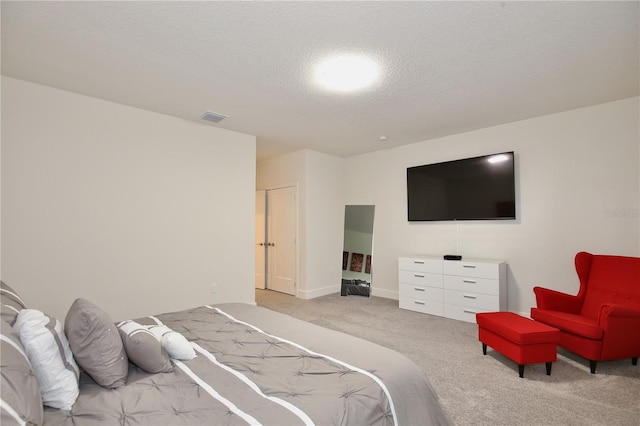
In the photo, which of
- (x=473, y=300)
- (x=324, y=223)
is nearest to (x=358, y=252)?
(x=324, y=223)

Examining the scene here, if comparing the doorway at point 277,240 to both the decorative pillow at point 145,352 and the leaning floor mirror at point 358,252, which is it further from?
the decorative pillow at point 145,352

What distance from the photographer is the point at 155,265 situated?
3816 millimetres

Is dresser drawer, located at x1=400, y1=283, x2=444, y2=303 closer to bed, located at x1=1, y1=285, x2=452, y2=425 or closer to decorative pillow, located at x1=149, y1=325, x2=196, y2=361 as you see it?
bed, located at x1=1, y1=285, x2=452, y2=425

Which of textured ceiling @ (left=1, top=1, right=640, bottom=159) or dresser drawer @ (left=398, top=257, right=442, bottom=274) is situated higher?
textured ceiling @ (left=1, top=1, right=640, bottom=159)

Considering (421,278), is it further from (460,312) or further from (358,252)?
(358,252)

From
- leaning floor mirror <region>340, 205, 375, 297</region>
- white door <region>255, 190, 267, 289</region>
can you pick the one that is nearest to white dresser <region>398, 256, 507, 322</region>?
leaning floor mirror <region>340, 205, 375, 297</region>

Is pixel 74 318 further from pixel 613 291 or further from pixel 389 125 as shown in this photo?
pixel 613 291

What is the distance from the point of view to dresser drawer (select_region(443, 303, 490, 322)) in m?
4.19

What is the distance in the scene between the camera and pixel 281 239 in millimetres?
6156

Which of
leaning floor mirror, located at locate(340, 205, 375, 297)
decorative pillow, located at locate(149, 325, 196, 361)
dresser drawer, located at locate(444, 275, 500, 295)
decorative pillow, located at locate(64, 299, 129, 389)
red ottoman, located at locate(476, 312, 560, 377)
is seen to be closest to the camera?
decorative pillow, located at locate(64, 299, 129, 389)

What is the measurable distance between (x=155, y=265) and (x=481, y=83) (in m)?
4.00

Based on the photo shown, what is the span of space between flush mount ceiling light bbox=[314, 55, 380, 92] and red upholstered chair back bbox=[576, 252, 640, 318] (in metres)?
2.89

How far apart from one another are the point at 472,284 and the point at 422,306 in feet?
2.64

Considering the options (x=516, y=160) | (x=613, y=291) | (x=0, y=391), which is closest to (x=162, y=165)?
(x=0, y=391)
